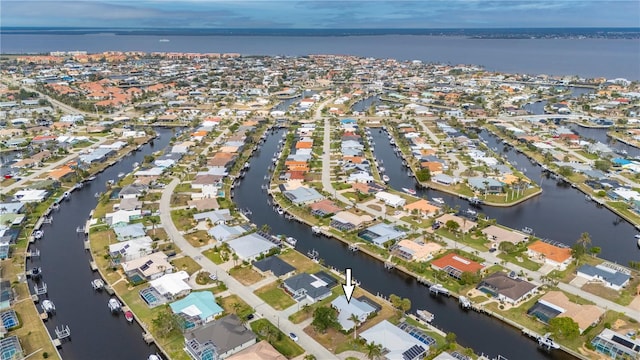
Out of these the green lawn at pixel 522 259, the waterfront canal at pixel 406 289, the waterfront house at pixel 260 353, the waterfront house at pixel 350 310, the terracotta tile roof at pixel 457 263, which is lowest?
the waterfront canal at pixel 406 289

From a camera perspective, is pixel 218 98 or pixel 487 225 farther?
pixel 218 98

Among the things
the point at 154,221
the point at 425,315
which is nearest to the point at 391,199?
the point at 425,315

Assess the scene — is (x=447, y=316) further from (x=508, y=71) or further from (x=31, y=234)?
(x=508, y=71)

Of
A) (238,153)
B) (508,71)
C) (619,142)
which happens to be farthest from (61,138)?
(508,71)

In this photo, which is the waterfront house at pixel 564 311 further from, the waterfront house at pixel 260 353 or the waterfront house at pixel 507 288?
the waterfront house at pixel 260 353

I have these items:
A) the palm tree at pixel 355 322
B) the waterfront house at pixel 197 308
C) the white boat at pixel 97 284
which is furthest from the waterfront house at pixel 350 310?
the white boat at pixel 97 284

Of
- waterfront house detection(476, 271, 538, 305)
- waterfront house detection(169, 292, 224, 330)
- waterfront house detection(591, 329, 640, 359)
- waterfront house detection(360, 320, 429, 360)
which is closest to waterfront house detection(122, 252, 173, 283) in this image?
waterfront house detection(169, 292, 224, 330)

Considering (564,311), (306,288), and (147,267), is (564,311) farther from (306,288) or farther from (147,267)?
(147,267)
